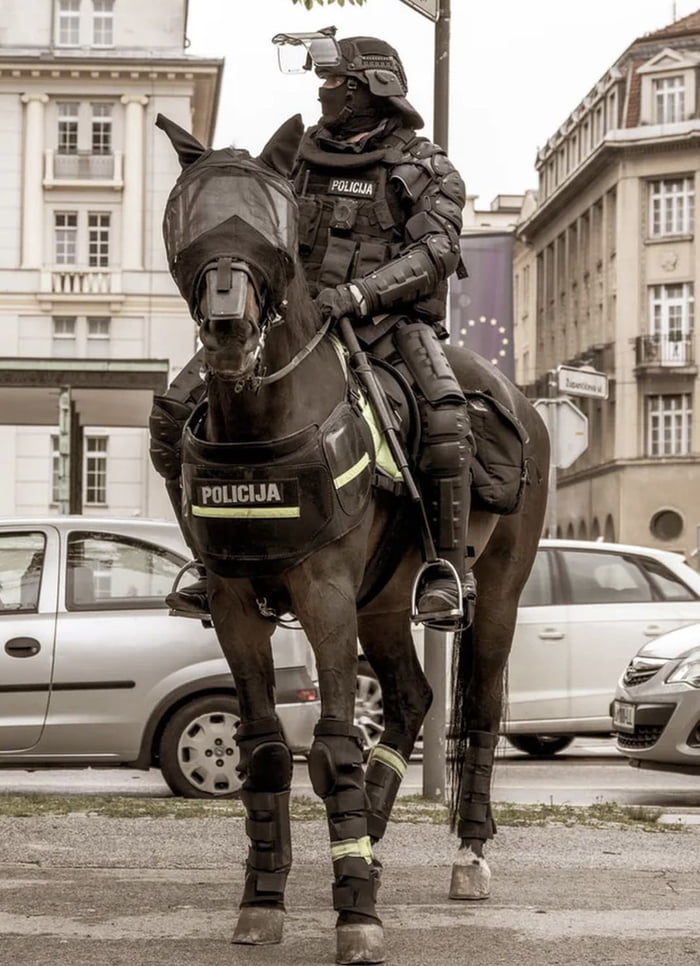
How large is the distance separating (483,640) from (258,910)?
2.05 m

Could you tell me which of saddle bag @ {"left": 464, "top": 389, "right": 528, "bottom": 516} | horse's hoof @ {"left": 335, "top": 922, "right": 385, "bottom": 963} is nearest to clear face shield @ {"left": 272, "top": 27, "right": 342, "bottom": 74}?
saddle bag @ {"left": 464, "top": 389, "right": 528, "bottom": 516}

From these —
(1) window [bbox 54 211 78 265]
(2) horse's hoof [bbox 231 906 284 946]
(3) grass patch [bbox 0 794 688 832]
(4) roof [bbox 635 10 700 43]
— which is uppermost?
(4) roof [bbox 635 10 700 43]

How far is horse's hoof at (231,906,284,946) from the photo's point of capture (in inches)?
239

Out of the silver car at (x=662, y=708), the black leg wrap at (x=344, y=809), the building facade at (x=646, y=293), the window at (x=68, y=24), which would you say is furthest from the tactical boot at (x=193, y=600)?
the building facade at (x=646, y=293)

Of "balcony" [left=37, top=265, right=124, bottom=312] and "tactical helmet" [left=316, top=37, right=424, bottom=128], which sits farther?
"balcony" [left=37, top=265, right=124, bottom=312]

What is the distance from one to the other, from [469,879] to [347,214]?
8.28 ft

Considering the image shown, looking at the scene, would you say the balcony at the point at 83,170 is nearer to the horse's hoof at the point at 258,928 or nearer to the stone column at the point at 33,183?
the stone column at the point at 33,183

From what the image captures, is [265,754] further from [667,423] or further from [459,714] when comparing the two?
[667,423]

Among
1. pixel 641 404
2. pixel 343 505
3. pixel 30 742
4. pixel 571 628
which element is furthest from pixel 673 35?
pixel 343 505

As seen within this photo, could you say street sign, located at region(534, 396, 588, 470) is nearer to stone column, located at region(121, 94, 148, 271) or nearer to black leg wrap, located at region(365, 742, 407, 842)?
black leg wrap, located at region(365, 742, 407, 842)

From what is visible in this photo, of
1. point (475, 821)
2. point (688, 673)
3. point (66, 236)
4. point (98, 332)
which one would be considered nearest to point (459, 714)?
point (475, 821)

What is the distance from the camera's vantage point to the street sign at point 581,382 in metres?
21.4

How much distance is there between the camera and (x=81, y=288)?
62.8 metres

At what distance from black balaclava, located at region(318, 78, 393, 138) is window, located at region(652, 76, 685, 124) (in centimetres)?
6430
